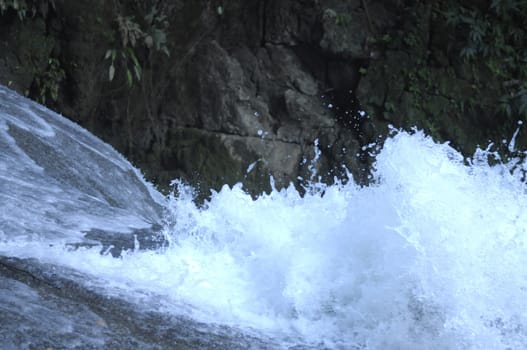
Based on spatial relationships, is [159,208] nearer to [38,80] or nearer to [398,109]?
[38,80]

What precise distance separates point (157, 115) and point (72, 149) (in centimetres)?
236

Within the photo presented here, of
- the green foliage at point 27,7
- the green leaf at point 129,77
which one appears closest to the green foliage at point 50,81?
the green foliage at point 27,7

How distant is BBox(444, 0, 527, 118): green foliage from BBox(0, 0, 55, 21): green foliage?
391 cm

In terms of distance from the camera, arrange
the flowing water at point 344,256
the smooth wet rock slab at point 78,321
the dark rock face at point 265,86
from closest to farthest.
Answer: the smooth wet rock slab at point 78,321, the flowing water at point 344,256, the dark rock face at point 265,86

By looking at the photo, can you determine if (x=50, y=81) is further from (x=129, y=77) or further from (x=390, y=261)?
(x=390, y=261)

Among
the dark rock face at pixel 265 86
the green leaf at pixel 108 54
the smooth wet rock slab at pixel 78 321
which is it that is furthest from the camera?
the dark rock face at pixel 265 86

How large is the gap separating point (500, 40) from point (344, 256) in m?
4.74

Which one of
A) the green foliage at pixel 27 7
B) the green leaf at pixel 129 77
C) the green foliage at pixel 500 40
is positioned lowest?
the green leaf at pixel 129 77

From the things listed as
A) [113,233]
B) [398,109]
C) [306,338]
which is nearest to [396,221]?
[306,338]

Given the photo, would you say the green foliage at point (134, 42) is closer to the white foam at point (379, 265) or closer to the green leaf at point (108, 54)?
the green leaf at point (108, 54)

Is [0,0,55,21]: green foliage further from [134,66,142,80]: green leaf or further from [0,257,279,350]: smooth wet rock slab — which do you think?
[0,257,279,350]: smooth wet rock slab

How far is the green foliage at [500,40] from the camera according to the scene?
6527 mm

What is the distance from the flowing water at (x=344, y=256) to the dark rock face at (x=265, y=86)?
3261mm

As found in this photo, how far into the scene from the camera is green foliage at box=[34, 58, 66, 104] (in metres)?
6.40
